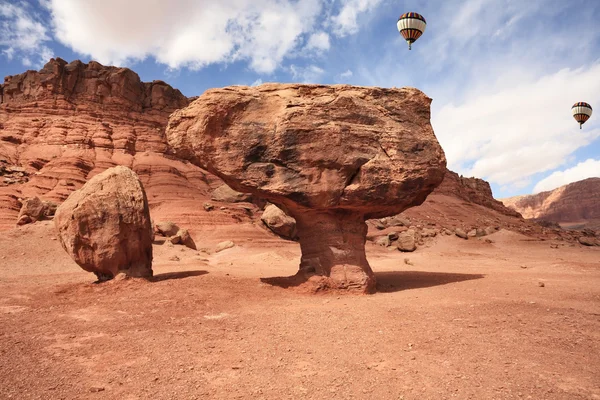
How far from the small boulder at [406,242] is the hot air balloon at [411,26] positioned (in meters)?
11.4

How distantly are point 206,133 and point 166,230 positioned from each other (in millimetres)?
14184

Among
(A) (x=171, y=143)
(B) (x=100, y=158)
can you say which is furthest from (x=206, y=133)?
(B) (x=100, y=158)

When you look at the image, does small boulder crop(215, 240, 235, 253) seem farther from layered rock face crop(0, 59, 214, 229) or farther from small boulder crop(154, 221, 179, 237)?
layered rock face crop(0, 59, 214, 229)

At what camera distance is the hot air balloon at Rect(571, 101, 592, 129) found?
2731cm

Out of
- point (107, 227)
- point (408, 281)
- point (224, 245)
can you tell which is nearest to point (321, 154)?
point (408, 281)

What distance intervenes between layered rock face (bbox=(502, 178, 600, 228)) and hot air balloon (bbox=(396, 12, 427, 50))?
2691 inches

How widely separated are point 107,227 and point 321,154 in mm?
5462

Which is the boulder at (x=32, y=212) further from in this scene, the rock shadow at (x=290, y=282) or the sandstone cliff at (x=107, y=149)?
the rock shadow at (x=290, y=282)

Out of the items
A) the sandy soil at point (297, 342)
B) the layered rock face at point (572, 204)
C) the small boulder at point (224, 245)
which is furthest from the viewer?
the layered rock face at point (572, 204)

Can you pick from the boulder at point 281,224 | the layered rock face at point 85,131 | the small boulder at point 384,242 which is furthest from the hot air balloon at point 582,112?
the layered rock face at point 85,131

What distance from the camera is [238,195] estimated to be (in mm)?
33781

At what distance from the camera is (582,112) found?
27.4 meters

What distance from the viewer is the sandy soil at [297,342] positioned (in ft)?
11.7

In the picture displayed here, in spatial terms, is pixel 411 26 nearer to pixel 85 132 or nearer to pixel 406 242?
pixel 406 242
